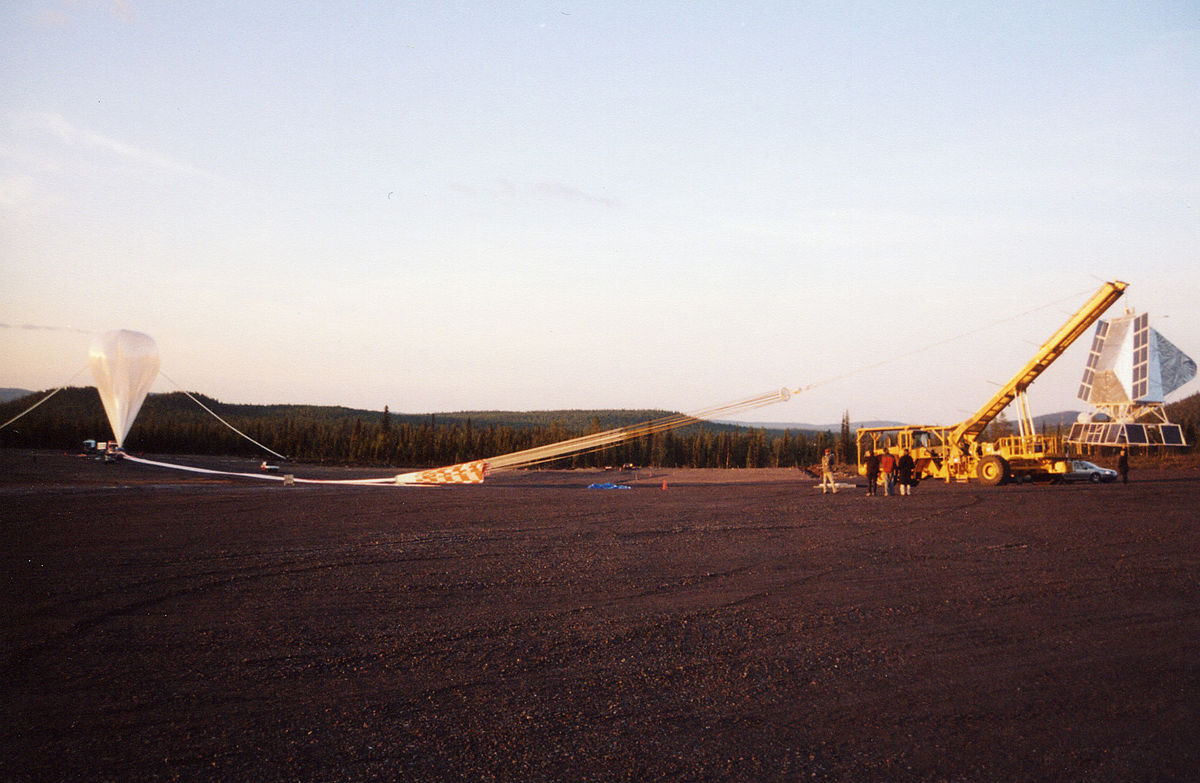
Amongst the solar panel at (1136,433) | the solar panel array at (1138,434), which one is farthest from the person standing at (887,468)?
the solar panel at (1136,433)

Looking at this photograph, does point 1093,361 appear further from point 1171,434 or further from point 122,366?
point 122,366

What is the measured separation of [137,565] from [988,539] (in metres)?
14.4

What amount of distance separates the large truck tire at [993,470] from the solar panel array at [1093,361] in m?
3.56

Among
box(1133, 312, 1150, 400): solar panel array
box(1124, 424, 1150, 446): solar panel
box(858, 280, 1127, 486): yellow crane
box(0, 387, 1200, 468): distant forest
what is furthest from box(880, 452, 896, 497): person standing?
box(0, 387, 1200, 468): distant forest

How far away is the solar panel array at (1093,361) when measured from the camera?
2780cm

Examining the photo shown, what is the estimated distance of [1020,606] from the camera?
9.25 m

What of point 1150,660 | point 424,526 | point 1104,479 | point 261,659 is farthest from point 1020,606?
point 1104,479

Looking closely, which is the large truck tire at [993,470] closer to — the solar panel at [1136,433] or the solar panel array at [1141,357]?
the solar panel at [1136,433]

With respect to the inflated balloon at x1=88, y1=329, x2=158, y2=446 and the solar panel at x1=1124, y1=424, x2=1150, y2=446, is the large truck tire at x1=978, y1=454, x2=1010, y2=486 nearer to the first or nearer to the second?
the solar panel at x1=1124, y1=424, x2=1150, y2=446

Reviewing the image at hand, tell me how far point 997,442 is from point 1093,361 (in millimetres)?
4295

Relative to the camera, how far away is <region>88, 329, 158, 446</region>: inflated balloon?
86.3ft

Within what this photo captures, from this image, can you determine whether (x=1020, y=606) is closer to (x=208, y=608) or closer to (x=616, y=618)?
(x=616, y=618)

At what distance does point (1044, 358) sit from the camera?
28.4m

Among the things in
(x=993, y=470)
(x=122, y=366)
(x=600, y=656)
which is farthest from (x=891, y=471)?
(x=122, y=366)
